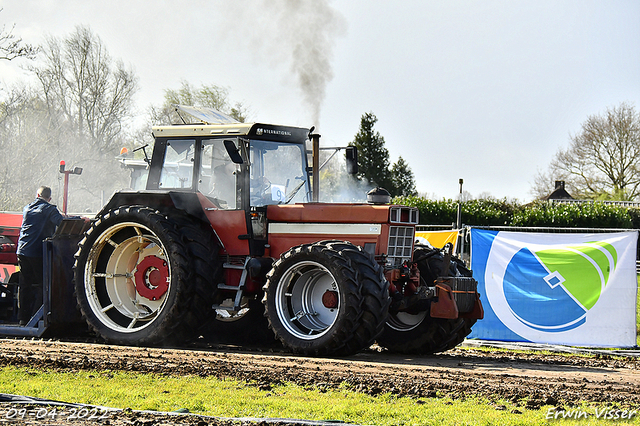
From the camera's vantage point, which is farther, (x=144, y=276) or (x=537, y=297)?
(x=537, y=297)

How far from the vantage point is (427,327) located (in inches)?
335

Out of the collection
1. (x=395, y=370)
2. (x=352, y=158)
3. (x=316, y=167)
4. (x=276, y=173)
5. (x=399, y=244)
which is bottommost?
(x=395, y=370)

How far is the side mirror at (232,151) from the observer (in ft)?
26.8

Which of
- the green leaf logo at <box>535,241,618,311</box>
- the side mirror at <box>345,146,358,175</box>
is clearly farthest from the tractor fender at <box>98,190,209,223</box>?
the green leaf logo at <box>535,241,618,311</box>

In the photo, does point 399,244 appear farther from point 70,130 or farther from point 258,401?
point 70,130

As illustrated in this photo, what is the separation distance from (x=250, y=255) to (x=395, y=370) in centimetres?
251

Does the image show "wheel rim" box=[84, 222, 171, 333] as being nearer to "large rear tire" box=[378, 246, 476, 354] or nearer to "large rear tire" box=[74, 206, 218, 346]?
"large rear tire" box=[74, 206, 218, 346]

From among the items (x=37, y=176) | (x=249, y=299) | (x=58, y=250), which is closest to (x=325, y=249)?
(x=249, y=299)

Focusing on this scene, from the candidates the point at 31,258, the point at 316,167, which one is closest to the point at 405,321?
the point at 316,167

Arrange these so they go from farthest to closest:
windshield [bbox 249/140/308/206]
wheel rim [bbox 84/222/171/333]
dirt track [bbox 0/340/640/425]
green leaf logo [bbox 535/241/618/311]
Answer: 1. green leaf logo [bbox 535/241/618/311]
2. wheel rim [bbox 84/222/171/333]
3. windshield [bbox 249/140/308/206]
4. dirt track [bbox 0/340/640/425]

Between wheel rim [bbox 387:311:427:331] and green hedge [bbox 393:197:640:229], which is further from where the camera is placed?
green hedge [bbox 393:197:640:229]

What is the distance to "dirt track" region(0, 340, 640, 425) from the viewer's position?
5.63 meters

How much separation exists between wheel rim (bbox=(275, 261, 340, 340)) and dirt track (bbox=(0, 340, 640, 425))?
45 cm

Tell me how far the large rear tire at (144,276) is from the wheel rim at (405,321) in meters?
2.29
